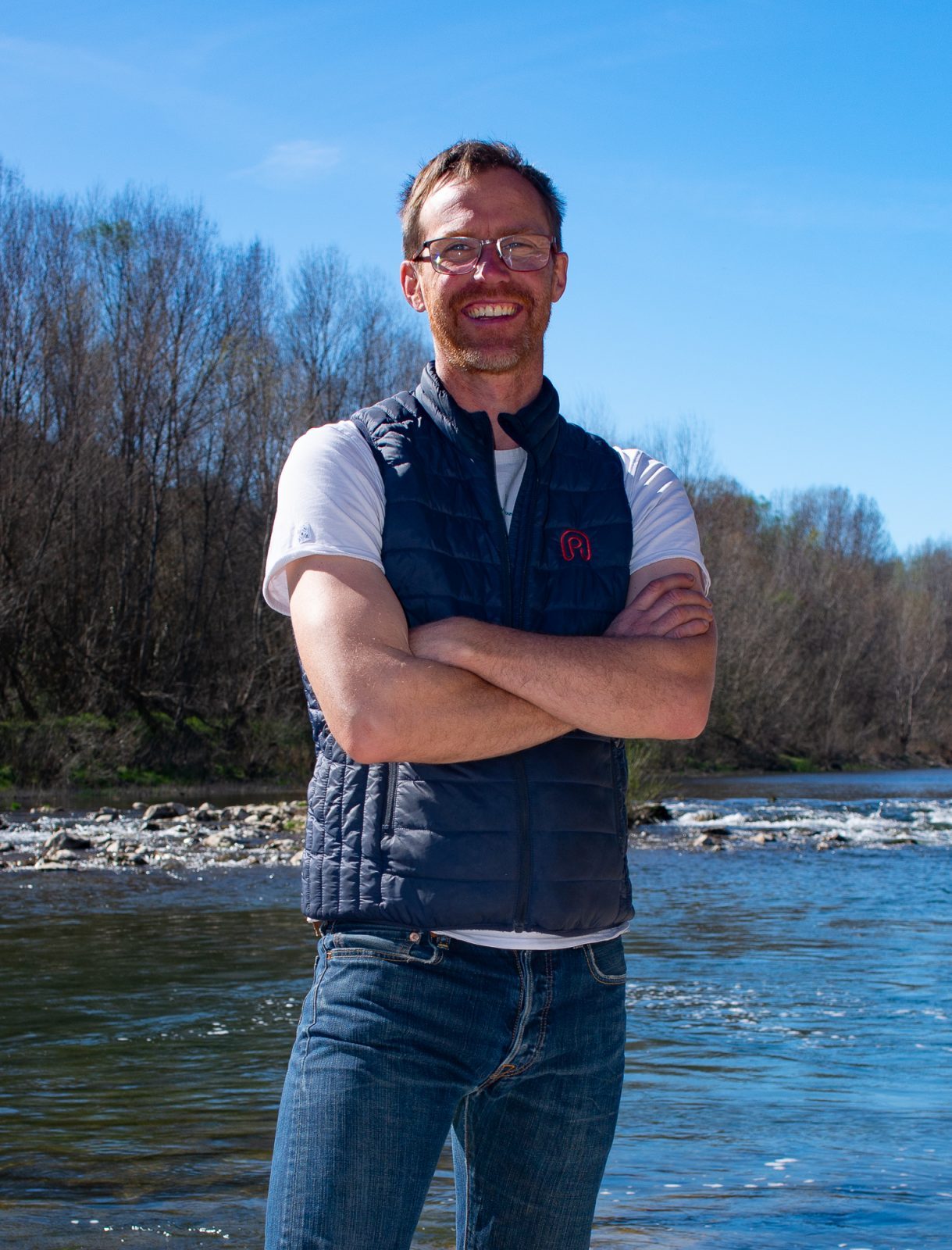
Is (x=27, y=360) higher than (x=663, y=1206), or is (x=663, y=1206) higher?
(x=27, y=360)

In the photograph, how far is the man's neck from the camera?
2.35 metres

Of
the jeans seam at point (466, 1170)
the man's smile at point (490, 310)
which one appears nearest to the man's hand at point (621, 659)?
the man's smile at point (490, 310)

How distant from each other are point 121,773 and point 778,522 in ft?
154

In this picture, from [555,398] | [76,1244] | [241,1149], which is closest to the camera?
[555,398]

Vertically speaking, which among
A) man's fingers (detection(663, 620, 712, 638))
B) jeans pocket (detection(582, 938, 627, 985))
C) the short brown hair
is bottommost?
jeans pocket (detection(582, 938, 627, 985))

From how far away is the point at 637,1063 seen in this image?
6.62 m

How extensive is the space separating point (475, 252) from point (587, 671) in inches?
29.5

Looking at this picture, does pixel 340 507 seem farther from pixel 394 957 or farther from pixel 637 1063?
pixel 637 1063

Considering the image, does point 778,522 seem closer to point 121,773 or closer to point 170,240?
point 170,240

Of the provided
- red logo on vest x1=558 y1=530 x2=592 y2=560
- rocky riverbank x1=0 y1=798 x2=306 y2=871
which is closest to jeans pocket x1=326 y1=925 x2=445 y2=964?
red logo on vest x1=558 y1=530 x2=592 y2=560

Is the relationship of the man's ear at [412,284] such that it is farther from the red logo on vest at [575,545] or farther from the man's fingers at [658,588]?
the man's fingers at [658,588]

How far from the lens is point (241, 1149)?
16.7ft

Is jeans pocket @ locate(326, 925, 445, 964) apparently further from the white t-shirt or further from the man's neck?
the man's neck

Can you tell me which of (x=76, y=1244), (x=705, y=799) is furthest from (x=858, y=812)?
(x=76, y=1244)
